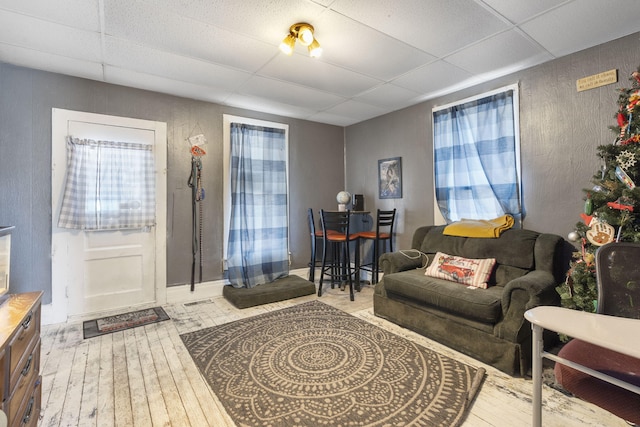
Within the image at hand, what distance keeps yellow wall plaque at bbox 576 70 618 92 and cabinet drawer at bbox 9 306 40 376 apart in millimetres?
3935

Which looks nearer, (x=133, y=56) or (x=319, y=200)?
(x=133, y=56)

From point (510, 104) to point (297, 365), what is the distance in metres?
3.06

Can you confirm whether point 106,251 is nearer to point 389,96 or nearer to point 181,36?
point 181,36

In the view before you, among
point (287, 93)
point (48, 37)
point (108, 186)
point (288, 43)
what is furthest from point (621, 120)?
point (108, 186)

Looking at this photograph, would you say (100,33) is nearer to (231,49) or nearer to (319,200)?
(231,49)

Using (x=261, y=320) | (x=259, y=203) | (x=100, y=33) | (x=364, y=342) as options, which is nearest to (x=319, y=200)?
(x=259, y=203)

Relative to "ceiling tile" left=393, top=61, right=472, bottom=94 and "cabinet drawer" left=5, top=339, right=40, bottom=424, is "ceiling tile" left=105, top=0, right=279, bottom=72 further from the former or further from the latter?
"cabinet drawer" left=5, top=339, right=40, bottom=424

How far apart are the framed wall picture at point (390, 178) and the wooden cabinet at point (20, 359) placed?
3637 mm

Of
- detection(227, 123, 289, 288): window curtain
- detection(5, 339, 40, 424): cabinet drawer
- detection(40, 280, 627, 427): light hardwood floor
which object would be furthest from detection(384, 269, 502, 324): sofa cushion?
detection(5, 339, 40, 424): cabinet drawer

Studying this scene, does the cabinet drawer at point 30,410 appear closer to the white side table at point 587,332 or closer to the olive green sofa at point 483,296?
the white side table at point 587,332

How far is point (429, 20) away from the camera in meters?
2.10

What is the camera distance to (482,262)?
2625 millimetres

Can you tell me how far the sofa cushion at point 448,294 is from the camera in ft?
6.91

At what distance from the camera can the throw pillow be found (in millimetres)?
2539
